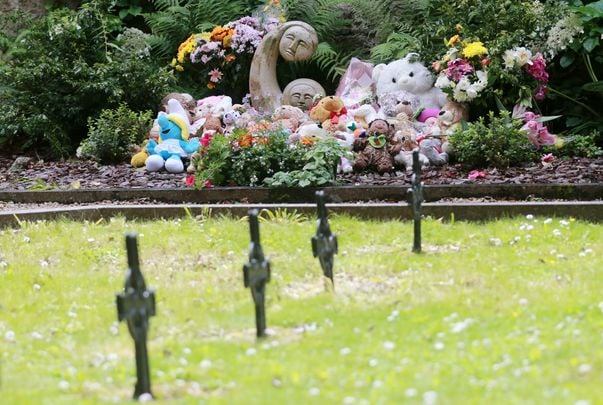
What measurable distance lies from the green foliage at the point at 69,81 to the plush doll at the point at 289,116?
1.84m

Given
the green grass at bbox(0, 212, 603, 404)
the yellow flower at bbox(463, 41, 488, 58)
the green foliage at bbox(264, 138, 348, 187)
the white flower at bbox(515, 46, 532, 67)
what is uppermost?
the yellow flower at bbox(463, 41, 488, 58)

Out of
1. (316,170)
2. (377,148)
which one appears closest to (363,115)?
(377,148)

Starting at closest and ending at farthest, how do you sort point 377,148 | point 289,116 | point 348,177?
point 348,177
point 377,148
point 289,116

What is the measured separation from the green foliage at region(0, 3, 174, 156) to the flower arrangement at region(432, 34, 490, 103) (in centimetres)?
345

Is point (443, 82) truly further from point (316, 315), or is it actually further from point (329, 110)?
point (316, 315)

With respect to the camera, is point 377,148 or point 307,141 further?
point 377,148

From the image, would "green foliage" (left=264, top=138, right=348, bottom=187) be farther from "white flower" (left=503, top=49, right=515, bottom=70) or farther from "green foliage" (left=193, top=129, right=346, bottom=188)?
"white flower" (left=503, top=49, right=515, bottom=70)

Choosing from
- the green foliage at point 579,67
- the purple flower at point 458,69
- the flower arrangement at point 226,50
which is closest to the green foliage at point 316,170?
the purple flower at point 458,69

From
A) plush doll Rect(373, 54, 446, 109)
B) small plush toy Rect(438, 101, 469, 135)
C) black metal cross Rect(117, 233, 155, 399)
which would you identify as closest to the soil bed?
small plush toy Rect(438, 101, 469, 135)

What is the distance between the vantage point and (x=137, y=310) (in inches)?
168

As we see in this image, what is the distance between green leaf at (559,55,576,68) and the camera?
37.5 feet

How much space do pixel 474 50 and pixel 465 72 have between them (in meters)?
0.25

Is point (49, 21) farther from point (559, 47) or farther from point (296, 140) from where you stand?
point (559, 47)

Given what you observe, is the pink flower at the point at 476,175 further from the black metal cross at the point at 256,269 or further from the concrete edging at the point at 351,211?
the black metal cross at the point at 256,269
